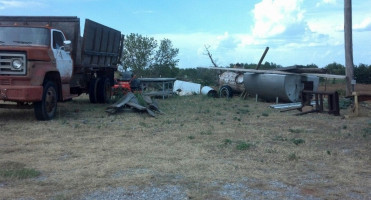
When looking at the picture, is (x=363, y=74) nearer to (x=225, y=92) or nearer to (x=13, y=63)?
(x=225, y=92)

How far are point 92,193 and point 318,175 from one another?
3.28 m

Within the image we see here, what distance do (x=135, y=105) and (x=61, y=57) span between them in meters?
2.60

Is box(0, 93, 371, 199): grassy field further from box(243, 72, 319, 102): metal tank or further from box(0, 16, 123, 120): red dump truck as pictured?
box(243, 72, 319, 102): metal tank

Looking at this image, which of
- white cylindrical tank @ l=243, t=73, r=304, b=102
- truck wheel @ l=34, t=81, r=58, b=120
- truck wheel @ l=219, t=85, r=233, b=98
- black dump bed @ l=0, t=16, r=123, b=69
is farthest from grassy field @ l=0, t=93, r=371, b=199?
truck wheel @ l=219, t=85, r=233, b=98

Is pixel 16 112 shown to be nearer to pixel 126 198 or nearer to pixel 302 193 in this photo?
pixel 126 198

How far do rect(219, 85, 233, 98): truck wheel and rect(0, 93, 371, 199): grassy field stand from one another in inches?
395

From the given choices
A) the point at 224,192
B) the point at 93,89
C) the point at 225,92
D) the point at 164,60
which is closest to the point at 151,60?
the point at 164,60

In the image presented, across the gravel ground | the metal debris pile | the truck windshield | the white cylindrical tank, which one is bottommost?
the gravel ground

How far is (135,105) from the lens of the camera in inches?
569

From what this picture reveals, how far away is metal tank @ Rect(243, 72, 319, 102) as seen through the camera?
19.7 meters

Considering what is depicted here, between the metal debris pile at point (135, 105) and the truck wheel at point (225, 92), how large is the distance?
8546 mm

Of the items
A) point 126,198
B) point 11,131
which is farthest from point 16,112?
point 126,198

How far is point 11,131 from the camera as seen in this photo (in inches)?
423

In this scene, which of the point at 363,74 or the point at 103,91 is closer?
the point at 103,91
